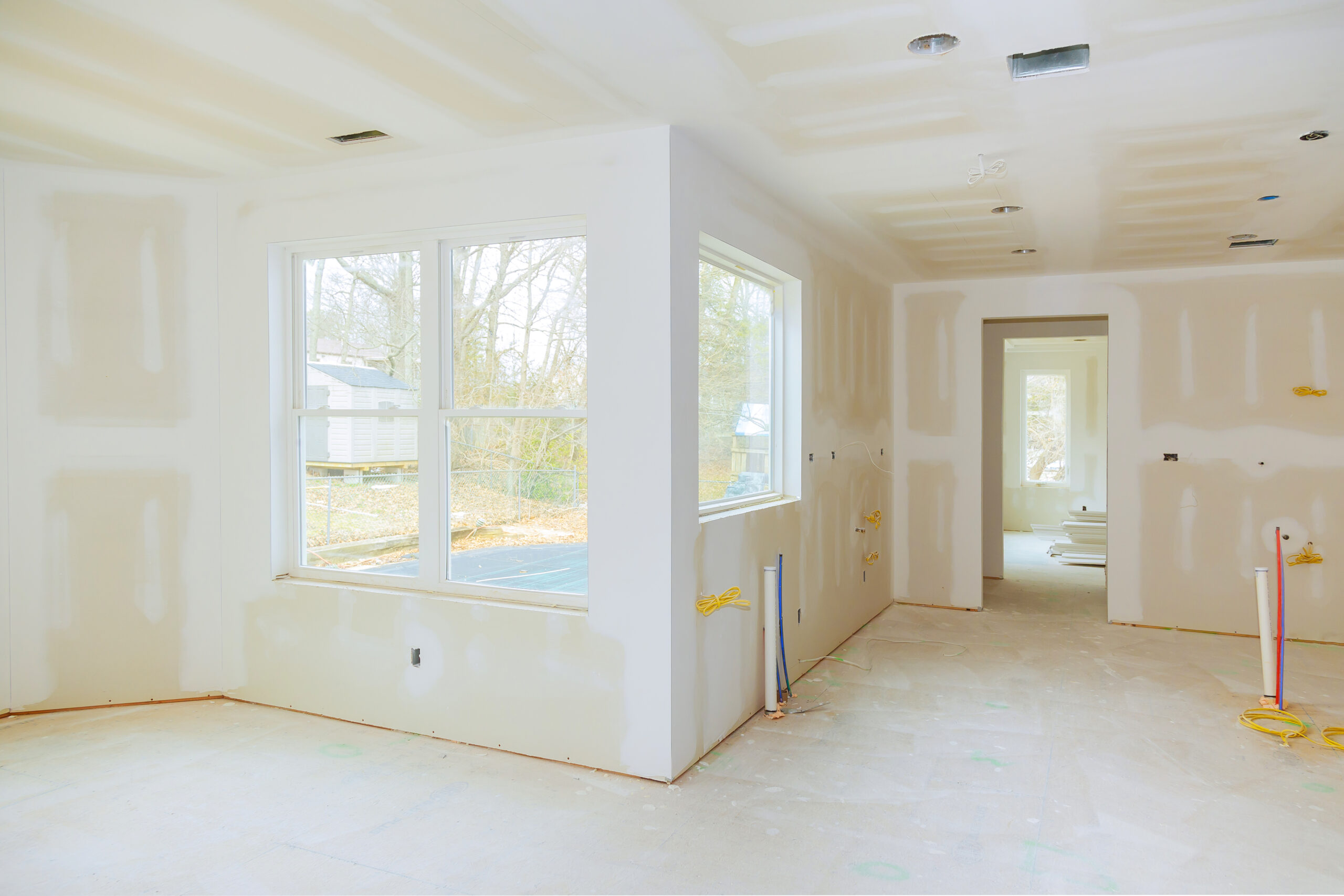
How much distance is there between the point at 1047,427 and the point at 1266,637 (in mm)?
8323

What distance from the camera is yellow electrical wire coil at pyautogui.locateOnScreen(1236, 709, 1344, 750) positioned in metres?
3.66

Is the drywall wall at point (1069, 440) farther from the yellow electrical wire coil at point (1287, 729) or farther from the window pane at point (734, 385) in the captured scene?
the window pane at point (734, 385)

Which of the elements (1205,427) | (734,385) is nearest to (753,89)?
(734,385)

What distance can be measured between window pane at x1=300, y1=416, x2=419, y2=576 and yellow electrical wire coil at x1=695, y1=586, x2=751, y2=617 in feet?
4.45

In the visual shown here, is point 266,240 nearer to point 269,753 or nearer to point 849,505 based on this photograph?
point 269,753

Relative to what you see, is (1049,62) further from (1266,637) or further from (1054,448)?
(1054,448)

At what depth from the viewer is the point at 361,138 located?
332 centimetres

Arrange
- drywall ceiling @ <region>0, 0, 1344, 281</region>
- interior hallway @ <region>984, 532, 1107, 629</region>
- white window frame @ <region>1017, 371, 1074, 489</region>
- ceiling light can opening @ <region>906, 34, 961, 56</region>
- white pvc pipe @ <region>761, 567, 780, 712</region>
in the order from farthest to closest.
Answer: white window frame @ <region>1017, 371, 1074, 489</region>, interior hallway @ <region>984, 532, 1107, 629</region>, white pvc pipe @ <region>761, 567, 780, 712</region>, ceiling light can opening @ <region>906, 34, 961, 56</region>, drywall ceiling @ <region>0, 0, 1344, 281</region>

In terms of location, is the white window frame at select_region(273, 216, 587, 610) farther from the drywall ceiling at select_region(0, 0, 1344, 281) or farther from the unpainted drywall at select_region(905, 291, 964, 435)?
the unpainted drywall at select_region(905, 291, 964, 435)

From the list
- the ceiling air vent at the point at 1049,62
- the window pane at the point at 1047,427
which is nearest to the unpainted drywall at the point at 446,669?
the ceiling air vent at the point at 1049,62

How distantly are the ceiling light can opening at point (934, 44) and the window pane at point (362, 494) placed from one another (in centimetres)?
257

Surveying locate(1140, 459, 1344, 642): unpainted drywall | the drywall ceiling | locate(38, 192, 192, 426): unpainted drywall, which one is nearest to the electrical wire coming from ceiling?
the drywall ceiling

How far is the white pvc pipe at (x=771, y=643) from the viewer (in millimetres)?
3938

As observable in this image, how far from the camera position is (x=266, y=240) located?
393 centimetres
